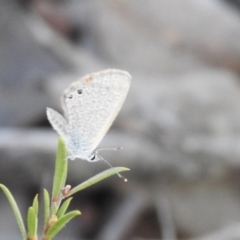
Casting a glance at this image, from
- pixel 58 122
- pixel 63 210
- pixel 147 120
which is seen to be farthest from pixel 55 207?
pixel 147 120

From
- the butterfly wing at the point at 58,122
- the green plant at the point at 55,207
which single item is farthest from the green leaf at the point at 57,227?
the butterfly wing at the point at 58,122

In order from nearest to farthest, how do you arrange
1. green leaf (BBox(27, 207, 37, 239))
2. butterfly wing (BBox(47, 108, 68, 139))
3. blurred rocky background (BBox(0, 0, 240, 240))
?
green leaf (BBox(27, 207, 37, 239)) → butterfly wing (BBox(47, 108, 68, 139)) → blurred rocky background (BBox(0, 0, 240, 240))

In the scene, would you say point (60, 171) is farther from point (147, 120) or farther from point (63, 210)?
point (147, 120)

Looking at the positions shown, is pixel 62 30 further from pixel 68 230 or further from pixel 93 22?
pixel 68 230

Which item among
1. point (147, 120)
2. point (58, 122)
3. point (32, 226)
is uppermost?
point (147, 120)

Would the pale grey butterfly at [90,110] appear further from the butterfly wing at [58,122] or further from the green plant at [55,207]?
the green plant at [55,207]

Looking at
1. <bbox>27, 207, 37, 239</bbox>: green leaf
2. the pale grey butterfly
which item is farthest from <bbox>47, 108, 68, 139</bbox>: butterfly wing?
<bbox>27, 207, 37, 239</bbox>: green leaf

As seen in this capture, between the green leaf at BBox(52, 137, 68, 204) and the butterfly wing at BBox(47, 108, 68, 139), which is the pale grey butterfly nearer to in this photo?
the butterfly wing at BBox(47, 108, 68, 139)
